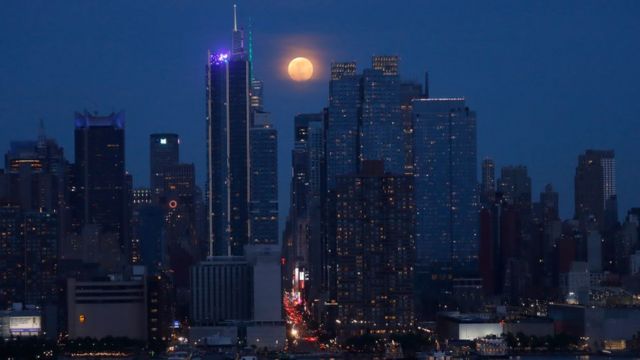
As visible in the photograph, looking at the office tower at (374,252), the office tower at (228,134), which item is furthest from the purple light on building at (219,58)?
the office tower at (374,252)

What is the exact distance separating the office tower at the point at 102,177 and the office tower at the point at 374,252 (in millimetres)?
18741

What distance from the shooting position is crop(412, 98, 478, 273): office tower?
279 ft

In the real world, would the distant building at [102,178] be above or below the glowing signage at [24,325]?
above

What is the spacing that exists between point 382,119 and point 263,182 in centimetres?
908

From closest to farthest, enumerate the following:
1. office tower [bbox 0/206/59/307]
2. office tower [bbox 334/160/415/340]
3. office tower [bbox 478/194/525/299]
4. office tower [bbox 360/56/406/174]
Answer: office tower [bbox 334/160/415/340]
office tower [bbox 0/206/59/307]
office tower [bbox 478/194/525/299]
office tower [bbox 360/56/406/174]

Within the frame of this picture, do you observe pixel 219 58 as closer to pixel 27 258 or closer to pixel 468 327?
pixel 27 258

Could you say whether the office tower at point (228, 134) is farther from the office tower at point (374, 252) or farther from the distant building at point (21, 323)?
the distant building at point (21, 323)

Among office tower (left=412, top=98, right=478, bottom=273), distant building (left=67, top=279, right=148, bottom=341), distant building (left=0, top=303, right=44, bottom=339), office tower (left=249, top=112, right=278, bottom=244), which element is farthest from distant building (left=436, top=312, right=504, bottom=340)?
office tower (left=249, top=112, right=278, bottom=244)

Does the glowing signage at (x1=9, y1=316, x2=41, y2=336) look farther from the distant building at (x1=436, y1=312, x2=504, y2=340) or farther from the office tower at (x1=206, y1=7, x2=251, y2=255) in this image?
the office tower at (x1=206, y1=7, x2=251, y2=255)

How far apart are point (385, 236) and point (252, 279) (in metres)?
7.13

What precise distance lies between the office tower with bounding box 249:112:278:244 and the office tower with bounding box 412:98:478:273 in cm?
860

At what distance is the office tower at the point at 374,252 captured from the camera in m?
65.3

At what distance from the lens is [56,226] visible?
2970 inches

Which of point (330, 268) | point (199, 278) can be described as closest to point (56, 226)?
point (199, 278)
